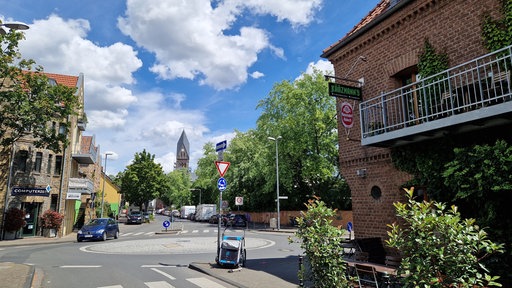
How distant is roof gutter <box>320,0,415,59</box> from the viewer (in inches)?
352

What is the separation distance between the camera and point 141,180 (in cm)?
5725

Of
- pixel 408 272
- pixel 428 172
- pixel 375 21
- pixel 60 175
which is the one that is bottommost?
pixel 408 272

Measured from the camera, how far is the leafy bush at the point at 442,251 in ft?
11.8

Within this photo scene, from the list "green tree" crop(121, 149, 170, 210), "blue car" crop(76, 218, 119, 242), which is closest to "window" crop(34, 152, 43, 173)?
"blue car" crop(76, 218, 119, 242)

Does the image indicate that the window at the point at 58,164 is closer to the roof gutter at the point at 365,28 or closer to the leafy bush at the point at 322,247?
the roof gutter at the point at 365,28

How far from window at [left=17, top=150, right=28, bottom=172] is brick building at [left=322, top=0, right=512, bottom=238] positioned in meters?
23.7

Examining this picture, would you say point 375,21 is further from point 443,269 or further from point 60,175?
point 60,175

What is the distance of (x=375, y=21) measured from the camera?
958 cm

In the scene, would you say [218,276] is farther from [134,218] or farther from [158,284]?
[134,218]

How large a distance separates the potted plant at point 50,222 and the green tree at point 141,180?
3065cm

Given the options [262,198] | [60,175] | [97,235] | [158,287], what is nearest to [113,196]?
[262,198]

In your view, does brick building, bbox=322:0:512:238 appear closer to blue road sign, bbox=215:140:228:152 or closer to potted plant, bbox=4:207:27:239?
blue road sign, bbox=215:140:228:152

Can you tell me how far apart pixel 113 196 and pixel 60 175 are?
35927 mm

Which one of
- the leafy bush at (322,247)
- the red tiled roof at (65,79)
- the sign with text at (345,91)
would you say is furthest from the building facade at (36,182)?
the leafy bush at (322,247)
